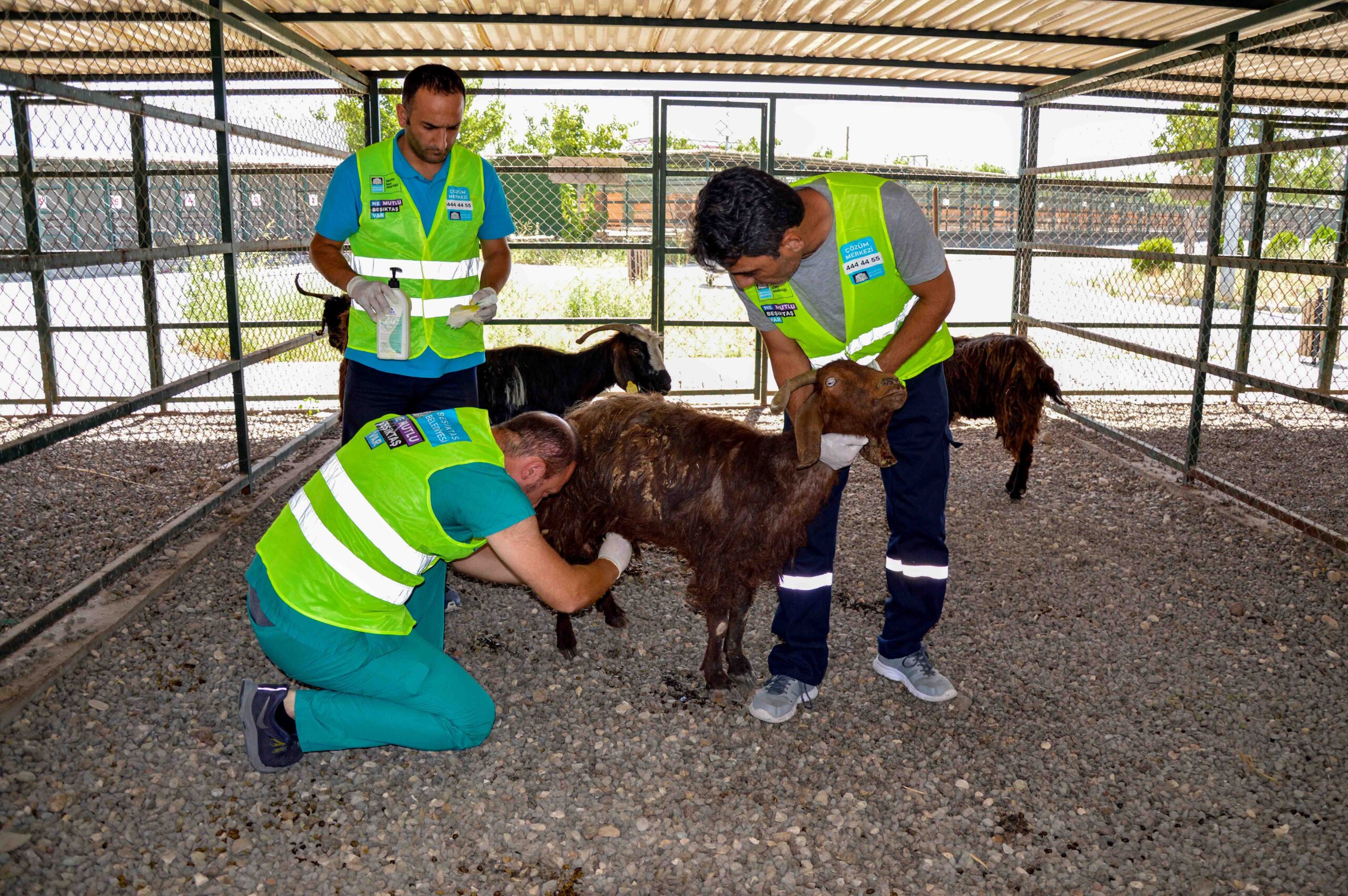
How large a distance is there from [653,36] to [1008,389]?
12.8 ft

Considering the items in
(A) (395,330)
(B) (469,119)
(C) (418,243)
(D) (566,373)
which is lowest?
(D) (566,373)

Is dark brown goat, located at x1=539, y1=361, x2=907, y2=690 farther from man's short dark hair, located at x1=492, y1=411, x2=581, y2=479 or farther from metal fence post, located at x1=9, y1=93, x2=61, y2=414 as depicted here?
metal fence post, located at x1=9, y1=93, x2=61, y2=414

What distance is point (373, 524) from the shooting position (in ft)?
9.68

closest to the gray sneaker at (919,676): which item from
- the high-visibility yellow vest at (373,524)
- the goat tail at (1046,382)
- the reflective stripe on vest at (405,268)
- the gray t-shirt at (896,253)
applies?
the gray t-shirt at (896,253)

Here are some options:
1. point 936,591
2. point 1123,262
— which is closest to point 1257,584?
point 936,591

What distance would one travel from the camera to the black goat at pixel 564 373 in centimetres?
638

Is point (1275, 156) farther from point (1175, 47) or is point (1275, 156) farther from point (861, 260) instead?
point (861, 260)

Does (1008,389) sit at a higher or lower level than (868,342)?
lower

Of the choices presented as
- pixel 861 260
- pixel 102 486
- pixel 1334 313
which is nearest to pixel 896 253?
pixel 861 260

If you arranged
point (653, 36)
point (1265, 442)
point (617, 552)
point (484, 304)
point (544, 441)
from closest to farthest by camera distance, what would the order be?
point (544, 441) → point (617, 552) → point (484, 304) → point (653, 36) → point (1265, 442)

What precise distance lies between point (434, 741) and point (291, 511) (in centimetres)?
93

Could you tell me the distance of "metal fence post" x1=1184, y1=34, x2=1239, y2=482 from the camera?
245 inches

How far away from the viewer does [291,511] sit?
3166 millimetres

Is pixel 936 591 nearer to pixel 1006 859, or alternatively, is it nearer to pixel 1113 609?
pixel 1006 859
